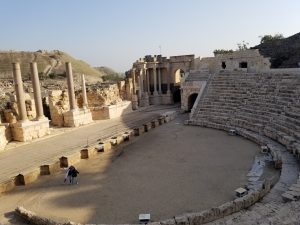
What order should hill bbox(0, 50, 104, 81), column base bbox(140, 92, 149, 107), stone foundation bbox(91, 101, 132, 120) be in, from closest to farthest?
stone foundation bbox(91, 101, 132, 120) < column base bbox(140, 92, 149, 107) < hill bbox(0, 50, 104, 81)

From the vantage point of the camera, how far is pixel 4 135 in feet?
59.2

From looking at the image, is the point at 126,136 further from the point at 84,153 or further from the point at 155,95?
the point at 155,95

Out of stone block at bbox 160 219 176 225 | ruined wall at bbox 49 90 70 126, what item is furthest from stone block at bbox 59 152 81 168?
ruined wall at bbox 49 90 70 126

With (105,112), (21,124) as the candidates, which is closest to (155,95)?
(105,112)

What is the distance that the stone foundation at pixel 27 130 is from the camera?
18.6 metres

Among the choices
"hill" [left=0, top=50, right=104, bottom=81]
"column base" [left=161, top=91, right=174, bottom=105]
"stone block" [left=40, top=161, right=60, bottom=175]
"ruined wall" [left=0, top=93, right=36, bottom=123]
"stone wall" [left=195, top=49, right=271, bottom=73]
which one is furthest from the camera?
"hill" [left=0, top=50, right=104, bottom=81]

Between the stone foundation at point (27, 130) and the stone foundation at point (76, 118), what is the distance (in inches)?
104

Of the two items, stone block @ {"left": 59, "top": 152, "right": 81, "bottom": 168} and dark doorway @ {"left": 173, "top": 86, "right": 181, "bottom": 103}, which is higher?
dark doorway @ {"left": 173, "top": 86, "right": 181, "bottom": 103}

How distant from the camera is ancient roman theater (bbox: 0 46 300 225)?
9.29 metres

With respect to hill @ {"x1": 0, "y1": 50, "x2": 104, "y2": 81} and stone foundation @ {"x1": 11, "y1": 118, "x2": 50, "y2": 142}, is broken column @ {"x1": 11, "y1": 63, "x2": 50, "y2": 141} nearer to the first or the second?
stone foundation @ {"x1": 11, "y1": 118, "x2": 50, "y2": 142}

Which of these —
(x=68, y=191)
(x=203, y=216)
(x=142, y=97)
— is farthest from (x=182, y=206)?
(x=142, y=97)

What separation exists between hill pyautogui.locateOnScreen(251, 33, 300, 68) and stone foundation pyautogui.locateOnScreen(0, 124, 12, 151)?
3024cm

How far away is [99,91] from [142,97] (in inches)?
233

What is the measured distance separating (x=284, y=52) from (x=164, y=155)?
3172 cm
